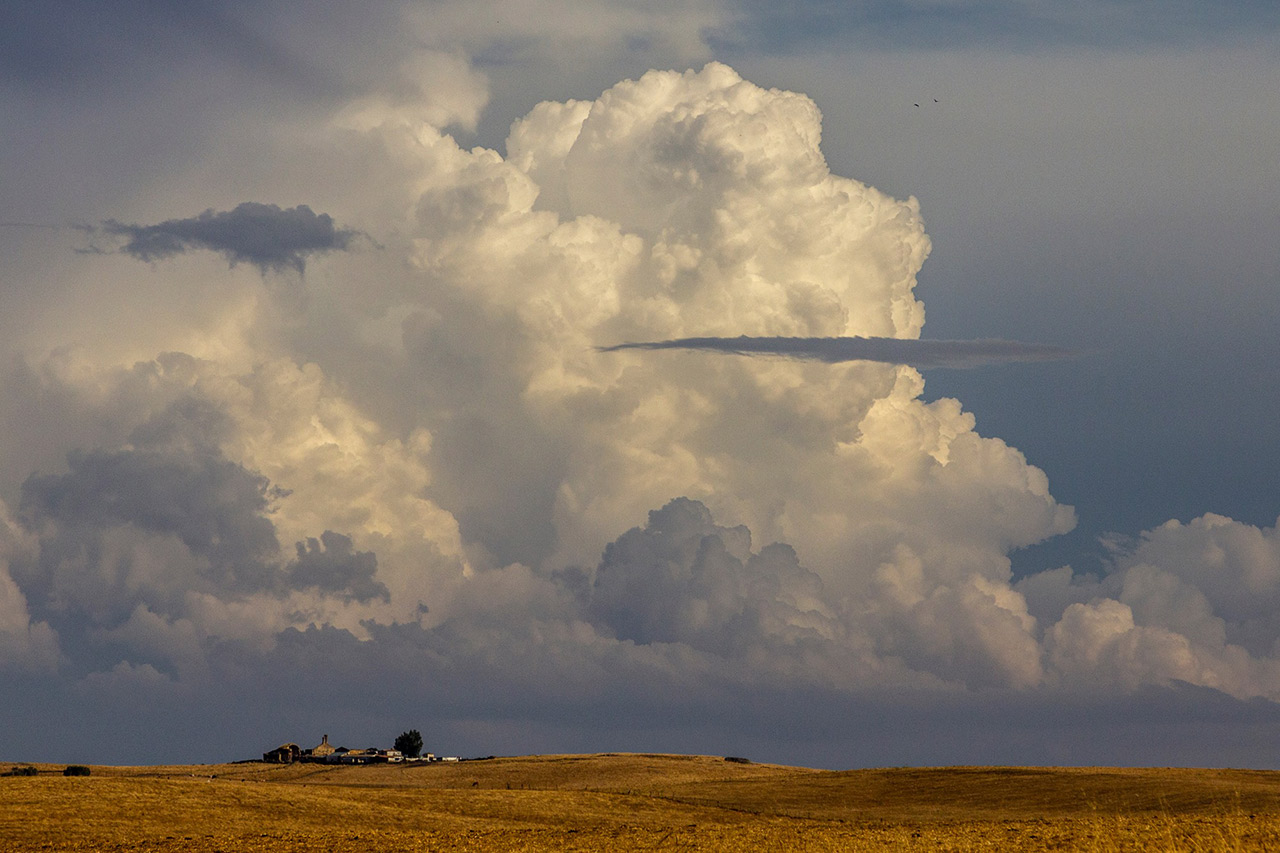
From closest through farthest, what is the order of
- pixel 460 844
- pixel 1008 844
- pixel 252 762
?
pixel 1008 844
pixel 460 844
pixel 252 762

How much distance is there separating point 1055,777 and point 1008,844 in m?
63.1

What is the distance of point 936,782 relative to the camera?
113500mm

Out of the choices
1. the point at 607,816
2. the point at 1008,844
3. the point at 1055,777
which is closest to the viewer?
the point at 1008,844

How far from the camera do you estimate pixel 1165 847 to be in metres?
43.6

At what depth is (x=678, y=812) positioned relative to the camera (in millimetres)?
90438

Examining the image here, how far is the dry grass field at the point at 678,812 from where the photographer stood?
5731 centimetres

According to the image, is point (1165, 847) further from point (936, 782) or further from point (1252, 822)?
point (936, 782)

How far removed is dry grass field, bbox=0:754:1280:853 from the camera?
57312 millimetres

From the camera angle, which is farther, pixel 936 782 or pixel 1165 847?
pixel 936 782

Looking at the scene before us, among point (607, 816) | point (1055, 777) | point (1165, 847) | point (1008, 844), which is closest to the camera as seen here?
point (1165, 847)

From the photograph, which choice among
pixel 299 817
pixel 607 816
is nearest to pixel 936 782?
pixel 607 816

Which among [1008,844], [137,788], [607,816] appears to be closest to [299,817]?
[137,788]

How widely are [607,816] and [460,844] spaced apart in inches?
1026

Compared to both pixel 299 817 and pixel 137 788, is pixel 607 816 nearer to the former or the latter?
pixel 299 817
